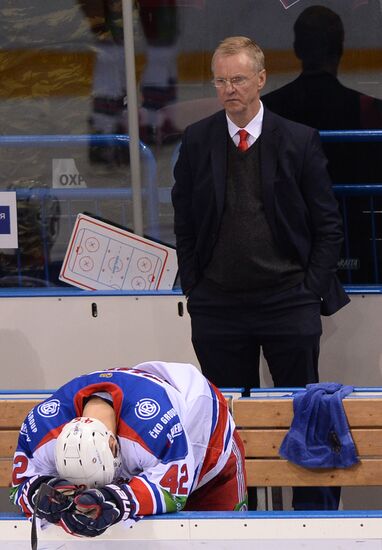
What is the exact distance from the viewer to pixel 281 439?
5059 millimetres

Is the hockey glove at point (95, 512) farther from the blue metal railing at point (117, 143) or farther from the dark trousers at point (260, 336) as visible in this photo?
the blue metal railing at point (117, 143)

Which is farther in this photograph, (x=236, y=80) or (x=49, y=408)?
(x=236, y=80)

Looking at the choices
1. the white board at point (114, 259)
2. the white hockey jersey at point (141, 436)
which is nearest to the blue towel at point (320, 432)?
the white hockey jersey at point (141, 436)

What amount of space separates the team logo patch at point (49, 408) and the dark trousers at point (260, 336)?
1.49m

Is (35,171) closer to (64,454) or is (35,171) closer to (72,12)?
(72,12)

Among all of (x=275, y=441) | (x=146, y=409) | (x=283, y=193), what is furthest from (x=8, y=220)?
(x=146, y=409)

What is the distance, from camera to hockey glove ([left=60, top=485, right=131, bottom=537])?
3.43m

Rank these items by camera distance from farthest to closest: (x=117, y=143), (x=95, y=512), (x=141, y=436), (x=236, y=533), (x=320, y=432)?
(x=117, y=143)
(x=320, y=432)
(x=141, y=436)
(x=236, y=533)
(x=95, y=512)

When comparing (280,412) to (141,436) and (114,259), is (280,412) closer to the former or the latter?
(141,436)

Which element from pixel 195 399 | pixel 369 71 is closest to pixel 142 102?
pixel 369 71

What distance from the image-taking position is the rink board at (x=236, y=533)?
140 inches

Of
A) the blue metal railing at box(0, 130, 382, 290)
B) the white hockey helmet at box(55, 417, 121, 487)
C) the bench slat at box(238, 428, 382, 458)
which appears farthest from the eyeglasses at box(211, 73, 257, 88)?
the white hockey helmet at box(55, 417, 121, 487)

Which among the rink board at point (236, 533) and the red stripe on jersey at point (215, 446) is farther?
the red stripe on jersey at point (215, 446)

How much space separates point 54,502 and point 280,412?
167 centimetres
